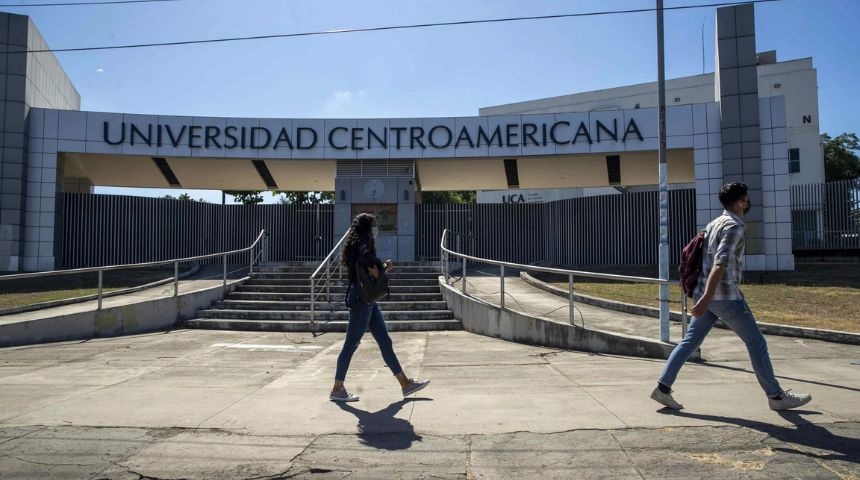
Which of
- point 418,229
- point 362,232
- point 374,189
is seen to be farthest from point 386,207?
point 362,232

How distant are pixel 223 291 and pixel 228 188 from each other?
10803 millimetres

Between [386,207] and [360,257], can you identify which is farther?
[386,207]

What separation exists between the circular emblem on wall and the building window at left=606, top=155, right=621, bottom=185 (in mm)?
7644

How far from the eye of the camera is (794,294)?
1126cm

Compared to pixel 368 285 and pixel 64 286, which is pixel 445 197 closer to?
pixel 64 286

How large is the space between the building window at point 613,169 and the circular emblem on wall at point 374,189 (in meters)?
7.64

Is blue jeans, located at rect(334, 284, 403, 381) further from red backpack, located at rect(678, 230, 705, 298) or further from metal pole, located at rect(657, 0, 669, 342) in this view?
metal pole, located at rect(657, 0, 669, 342)

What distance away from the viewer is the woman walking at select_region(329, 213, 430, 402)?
4.91 metres

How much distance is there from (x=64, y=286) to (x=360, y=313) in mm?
11308

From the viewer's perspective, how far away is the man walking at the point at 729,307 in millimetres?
4109

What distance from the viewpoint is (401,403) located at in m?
4.86

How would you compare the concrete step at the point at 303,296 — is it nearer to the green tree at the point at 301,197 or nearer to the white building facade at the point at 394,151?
the white building facade at the point at 394,151

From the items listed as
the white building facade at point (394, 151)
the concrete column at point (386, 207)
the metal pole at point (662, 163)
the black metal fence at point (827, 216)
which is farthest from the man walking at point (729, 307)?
the black metal fence at point (827, 216)

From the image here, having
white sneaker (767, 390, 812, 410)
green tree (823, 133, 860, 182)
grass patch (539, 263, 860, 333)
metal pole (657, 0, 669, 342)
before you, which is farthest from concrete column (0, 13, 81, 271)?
green tree (823, 133, 860, 182)
